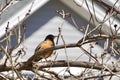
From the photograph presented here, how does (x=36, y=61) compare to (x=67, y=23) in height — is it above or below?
below

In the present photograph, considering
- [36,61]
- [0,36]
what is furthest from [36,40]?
[36,61]

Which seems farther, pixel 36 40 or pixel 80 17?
pixel 80 17

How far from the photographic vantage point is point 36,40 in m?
7.95

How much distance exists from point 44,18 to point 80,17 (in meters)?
0.78

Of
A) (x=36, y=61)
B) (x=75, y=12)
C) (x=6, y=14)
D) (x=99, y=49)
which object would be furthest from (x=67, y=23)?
(x=36, y=61)

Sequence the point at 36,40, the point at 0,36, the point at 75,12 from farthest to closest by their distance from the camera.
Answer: the point at 75,12 < the point at 36,40 < the point at 0,36

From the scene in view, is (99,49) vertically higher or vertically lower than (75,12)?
lower

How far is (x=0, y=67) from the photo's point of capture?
182 inches

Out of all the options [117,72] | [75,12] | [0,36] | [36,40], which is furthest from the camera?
[75,12]

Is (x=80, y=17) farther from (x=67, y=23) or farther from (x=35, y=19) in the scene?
(x=35, y=19)

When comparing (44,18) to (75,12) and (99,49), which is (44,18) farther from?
(99,49)

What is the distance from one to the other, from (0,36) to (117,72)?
10.2 ft

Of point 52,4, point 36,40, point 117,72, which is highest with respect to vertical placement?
point 52,4

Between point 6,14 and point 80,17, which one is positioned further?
point 80,17
